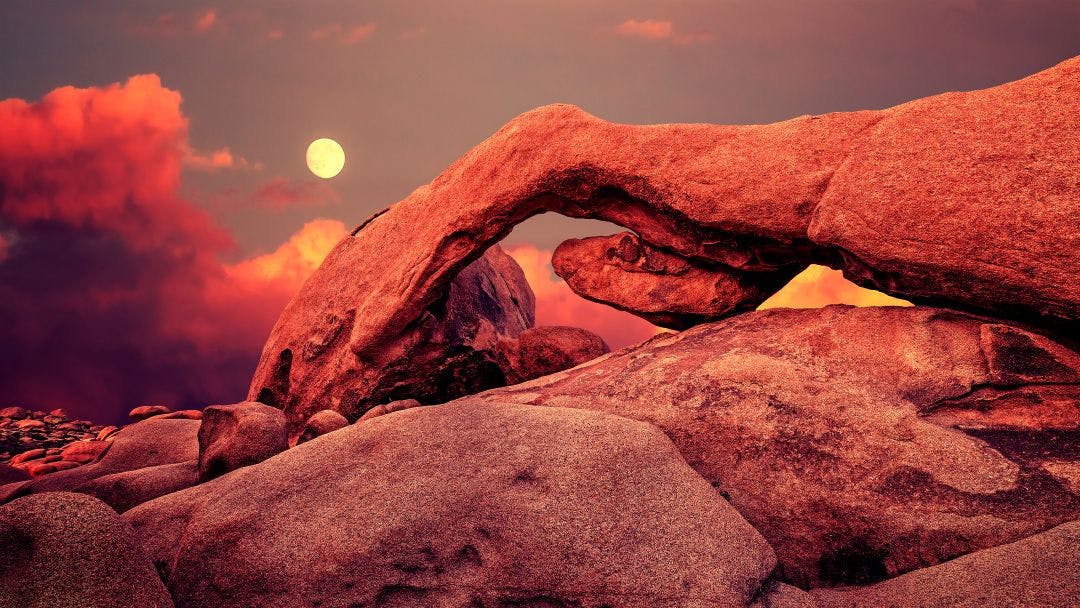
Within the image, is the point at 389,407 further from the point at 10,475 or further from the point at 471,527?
the point at 10,475

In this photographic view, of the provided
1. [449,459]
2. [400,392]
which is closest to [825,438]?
[449,459]

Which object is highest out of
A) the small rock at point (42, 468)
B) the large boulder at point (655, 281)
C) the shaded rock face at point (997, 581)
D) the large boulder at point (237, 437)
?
the large boulder at point (655, 281)

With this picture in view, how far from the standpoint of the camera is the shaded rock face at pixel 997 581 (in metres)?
4.67

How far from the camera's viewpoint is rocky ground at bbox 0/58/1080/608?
5.04m

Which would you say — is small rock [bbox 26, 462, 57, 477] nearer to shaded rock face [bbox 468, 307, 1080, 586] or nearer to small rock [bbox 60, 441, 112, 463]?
small rock [bbox 60, 441, 112, 463]

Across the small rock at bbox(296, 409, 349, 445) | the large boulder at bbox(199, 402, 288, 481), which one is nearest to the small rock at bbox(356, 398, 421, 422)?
the small rock at bbox(296, 409, 349, 445)

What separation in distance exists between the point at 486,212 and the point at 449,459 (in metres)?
3.69

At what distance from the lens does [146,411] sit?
42.5ft

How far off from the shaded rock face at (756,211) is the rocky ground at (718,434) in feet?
0.09

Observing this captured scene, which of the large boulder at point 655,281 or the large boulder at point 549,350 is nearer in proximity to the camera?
the large boulder at point 655,281

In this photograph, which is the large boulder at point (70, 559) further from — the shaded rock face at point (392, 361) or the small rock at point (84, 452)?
the small rock at point (84, 452)

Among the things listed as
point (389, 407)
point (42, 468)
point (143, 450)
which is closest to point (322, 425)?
point (389, 407)

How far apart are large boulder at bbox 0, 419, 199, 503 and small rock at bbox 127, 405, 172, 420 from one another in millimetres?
3106

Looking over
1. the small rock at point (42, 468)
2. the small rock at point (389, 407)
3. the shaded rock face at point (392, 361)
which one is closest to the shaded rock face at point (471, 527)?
the small rock at point (389, 407)
